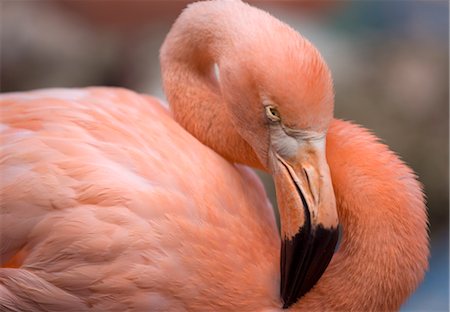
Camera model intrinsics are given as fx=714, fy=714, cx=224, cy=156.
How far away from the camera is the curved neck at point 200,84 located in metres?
2.14

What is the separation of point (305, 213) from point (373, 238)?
234mm

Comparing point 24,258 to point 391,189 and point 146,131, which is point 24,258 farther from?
point 391,189

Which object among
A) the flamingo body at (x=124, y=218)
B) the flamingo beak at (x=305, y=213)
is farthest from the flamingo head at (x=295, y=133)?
the flamingo body at (x=124, y=218)

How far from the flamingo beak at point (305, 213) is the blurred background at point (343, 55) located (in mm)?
2178

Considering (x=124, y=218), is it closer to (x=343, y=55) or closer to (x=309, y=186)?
(x=309, y=186)

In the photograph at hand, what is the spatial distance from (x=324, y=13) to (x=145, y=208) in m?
3.96

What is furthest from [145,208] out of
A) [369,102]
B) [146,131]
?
[369,102]

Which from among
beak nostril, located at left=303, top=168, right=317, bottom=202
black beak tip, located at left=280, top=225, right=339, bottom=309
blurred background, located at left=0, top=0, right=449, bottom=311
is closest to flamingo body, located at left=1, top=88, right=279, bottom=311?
black beak tip, located at left=280, top=225, right=339, bottom=309

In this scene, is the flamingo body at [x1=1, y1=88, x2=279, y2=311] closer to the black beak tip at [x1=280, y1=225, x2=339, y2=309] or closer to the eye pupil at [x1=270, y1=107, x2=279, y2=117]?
the black beak tip at [x1=280, y1=225, x2=339, y2=309]

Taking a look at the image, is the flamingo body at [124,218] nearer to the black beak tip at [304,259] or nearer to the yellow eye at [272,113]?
the black beak tip at [304,259]

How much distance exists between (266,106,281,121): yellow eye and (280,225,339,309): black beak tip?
0.30 m

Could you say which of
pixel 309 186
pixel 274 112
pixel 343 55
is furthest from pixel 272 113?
pixel 343 55

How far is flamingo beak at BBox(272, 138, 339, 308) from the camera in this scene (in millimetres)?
1825

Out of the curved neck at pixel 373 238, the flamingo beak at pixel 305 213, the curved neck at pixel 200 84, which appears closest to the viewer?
the flamingo beak at pixel 305 213
